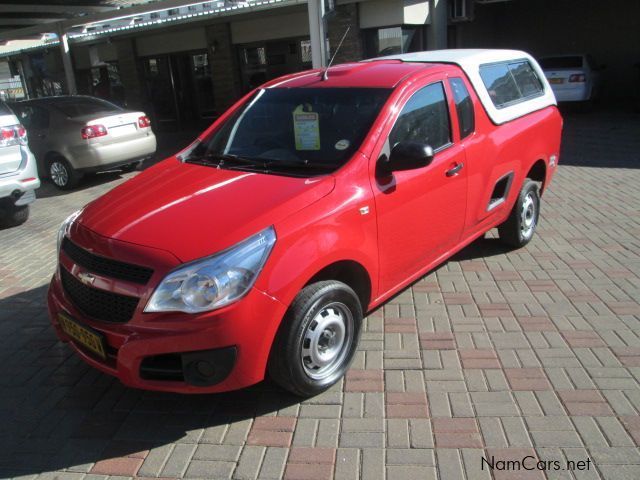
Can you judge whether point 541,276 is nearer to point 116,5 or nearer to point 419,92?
point 419,92

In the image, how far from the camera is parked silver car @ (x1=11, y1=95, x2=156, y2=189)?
29.5 ft

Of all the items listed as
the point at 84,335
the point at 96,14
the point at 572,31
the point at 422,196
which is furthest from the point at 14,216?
the point at 572,31

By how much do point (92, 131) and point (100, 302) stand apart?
22.5 feet

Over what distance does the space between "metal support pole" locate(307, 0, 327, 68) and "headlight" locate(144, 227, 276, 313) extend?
7.69 meters

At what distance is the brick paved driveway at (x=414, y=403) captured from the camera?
2.74 meters

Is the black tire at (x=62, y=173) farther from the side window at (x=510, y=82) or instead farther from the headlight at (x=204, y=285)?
the headlight at (x=204, y=285)

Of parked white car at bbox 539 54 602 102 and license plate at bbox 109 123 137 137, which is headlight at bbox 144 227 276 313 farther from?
parked white car at bbox 539 54 602 102

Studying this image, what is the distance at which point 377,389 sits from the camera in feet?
10.8

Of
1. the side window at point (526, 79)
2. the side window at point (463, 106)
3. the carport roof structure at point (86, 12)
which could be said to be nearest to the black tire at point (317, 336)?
the side window at point (463, 106)

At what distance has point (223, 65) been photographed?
1559cm

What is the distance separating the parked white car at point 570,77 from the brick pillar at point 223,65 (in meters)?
8.48

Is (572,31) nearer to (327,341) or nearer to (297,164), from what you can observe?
(297,164)

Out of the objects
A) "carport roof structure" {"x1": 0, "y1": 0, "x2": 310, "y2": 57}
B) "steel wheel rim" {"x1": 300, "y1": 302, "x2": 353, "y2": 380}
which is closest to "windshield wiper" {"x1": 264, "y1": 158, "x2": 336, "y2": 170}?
"steel wheel rim" {"x1": 300, "y1": 302, "x2": 353, "y2": 380}

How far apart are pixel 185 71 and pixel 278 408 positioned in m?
15.9
